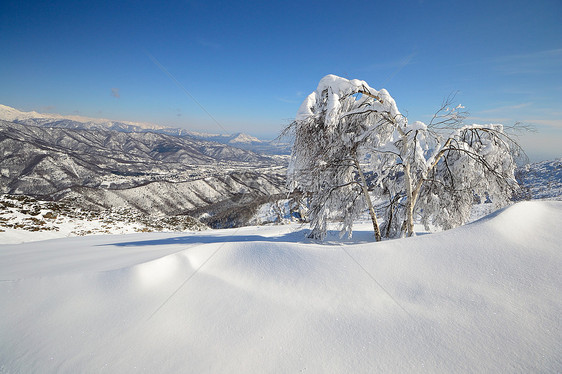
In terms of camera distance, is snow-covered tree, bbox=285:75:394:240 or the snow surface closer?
the snow surface

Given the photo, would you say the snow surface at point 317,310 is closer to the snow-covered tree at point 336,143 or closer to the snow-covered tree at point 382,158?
the snow-covered tree at point 382,158

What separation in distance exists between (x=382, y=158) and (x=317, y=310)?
18.1 ft

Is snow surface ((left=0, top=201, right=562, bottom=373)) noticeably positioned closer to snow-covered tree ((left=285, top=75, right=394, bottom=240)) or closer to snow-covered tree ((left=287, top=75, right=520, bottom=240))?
snow-covered tree ((left=287, top=75, right=520, bottom=240))

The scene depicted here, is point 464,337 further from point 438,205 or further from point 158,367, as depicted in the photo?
point 438,205

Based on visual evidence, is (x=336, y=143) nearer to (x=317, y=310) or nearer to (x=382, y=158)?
(x=382, y=158)

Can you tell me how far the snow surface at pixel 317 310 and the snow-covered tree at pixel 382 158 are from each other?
3.04m

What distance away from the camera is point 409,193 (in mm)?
6023

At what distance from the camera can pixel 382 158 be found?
6551mm

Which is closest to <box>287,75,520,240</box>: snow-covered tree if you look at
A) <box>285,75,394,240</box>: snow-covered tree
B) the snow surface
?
<box>285,75,394,240</box>: snow-covered tree

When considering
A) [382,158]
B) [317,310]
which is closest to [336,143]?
[382,158]

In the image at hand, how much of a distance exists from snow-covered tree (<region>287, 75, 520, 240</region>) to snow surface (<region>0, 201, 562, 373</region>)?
3.04m

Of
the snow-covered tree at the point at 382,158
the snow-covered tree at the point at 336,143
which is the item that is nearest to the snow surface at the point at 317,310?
the snow-covered tree at the point at 382,158

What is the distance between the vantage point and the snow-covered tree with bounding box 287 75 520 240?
5715 mm

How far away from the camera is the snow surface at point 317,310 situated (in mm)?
1662
